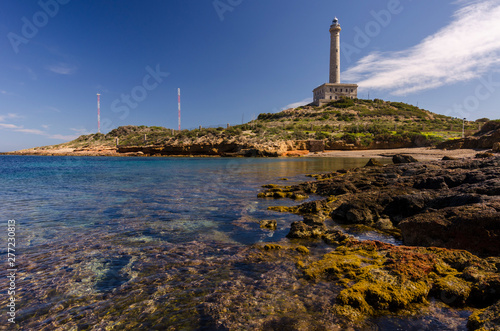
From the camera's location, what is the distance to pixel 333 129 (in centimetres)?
7025

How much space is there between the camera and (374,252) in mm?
5555

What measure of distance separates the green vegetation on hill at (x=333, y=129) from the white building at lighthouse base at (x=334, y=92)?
13.2 feet

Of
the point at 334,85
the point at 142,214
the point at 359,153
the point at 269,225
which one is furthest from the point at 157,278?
the point at 334,85

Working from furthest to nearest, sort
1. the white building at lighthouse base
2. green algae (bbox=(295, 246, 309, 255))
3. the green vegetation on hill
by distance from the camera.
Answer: the white building at lighthouse base
the green vegetation on hill
green algae (bbox=(295, 246, 309, 255))

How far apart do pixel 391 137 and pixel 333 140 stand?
1221 cm

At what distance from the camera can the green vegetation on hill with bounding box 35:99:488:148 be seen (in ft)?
191

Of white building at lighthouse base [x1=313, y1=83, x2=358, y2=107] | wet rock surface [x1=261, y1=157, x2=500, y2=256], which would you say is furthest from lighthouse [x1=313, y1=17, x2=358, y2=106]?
wet rock surface [x1=261, y1=157, x2=500, y2=256]

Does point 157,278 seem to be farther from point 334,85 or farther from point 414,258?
point 334,85

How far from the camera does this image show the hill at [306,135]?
190 feet

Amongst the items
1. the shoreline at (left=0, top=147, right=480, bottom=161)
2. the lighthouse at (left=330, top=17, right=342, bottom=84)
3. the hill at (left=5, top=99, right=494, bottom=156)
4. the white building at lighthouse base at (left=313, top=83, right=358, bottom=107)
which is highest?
the lighthouse at (left=330, top=17, right=342, bottom=84)

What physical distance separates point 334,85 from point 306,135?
50.3 meters

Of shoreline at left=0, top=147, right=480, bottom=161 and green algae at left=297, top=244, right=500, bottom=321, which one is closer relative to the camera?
green algae at left=297, top=244, right=500, bottom=321

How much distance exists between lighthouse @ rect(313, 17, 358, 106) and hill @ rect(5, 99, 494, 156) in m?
4.91

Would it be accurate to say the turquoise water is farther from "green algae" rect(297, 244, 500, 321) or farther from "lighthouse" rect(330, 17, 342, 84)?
"lighthouse" rect(330, 17, 342, 84)
